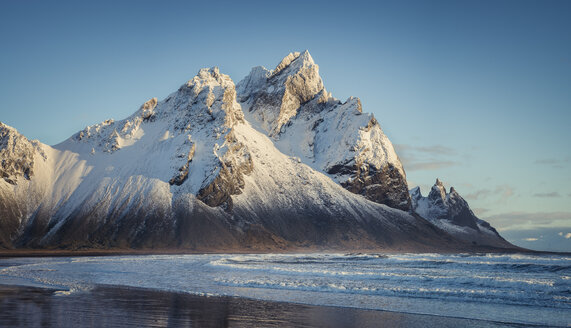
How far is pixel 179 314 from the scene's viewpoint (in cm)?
2675

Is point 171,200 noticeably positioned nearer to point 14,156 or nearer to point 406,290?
point 14,156

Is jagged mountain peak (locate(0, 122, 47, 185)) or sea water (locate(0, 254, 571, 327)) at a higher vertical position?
jagged mountain peak (locate(0, 122, 47, 185))

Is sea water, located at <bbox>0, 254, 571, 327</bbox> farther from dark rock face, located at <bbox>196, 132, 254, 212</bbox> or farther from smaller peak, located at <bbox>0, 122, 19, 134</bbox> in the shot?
smaller peak, located at <bbox>0, 122, 19, 134</bbox>

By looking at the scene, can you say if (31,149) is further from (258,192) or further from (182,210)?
(258,192)

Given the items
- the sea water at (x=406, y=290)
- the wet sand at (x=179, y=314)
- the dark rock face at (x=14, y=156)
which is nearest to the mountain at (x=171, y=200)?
the dark rock face at (x=14, y=156)

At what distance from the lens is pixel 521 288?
35438 mm

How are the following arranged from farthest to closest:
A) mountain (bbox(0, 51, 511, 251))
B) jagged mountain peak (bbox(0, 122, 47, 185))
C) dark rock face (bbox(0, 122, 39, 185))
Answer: jagged mountain peak (bbox(0, 122, 47, 185)) < dark rock face (bbox(0, 122, 39, 185)) < mountain (bbox(0, 51, 511, 251))

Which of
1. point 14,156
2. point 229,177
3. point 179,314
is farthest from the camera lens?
point 229,177

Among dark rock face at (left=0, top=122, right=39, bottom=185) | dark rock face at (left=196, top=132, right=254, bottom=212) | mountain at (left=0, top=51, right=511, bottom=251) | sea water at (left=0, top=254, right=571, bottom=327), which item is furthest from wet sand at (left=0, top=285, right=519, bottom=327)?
dark rock face at (left=0, top=122, right=39, bottom=185)

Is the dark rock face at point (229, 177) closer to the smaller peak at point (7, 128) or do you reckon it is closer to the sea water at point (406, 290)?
the smaller peak at point (7, 128)

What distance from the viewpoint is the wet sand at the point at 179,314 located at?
78.5 ft

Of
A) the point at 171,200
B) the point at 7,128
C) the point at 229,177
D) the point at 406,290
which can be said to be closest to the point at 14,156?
the point at 7,128

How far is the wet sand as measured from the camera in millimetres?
23938

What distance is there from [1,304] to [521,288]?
33.3m
